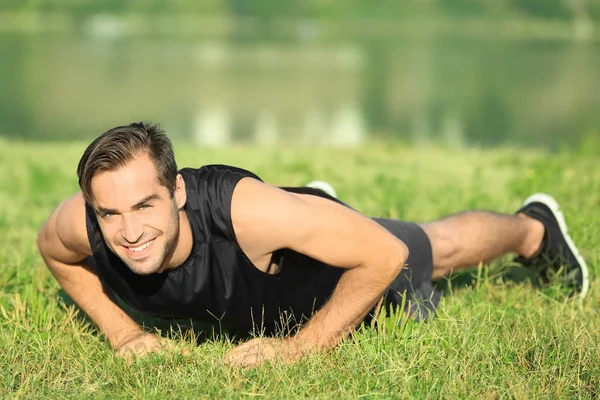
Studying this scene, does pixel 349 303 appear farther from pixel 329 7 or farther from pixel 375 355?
pixel 329 7

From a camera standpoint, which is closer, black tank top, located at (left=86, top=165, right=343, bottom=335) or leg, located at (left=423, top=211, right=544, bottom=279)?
black tank top, located at (left=86, top=165, right=343, bottom=335)

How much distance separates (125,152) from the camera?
3.48 metres

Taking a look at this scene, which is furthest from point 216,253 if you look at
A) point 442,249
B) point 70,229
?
point 442,249

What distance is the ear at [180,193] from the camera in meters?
3.73

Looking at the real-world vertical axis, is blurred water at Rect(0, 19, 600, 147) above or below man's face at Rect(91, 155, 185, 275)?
below

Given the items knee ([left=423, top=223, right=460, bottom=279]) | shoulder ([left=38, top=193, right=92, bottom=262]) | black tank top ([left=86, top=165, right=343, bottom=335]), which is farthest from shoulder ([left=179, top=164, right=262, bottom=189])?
knee ([left=423, top=223, right=460, bottom=279])

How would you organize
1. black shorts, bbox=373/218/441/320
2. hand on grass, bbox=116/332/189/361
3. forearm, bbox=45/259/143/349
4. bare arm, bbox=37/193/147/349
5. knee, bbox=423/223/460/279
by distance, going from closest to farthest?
1. hand on grass, bbox=116/332/189/361
2. bare arm, bbox=37/193/147/349
3. forearm, bbox=45/259/143/349
4. black shorts, bbox=373/218/441/320
5. knee, bbox=423/223/460/279

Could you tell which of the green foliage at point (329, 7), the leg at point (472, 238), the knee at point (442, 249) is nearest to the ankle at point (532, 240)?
the leg at point (472, 238)

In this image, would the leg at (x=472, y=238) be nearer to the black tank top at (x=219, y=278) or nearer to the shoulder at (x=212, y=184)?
the black tank top at (x=219, y=278)

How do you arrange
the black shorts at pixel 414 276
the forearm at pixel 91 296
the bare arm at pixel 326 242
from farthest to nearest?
the black shorts at pixel 414 276, the forearm at pixel 91 296, the bare arm at pixel 326 242

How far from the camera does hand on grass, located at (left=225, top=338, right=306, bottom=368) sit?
3729mm

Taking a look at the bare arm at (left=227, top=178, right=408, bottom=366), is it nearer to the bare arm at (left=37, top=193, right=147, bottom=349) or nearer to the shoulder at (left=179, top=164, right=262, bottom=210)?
the shoulder at (left=179, top=164, right=262, bottom=210)

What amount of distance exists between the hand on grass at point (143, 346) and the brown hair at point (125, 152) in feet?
2.53

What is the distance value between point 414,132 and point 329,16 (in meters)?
101
